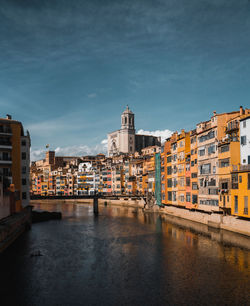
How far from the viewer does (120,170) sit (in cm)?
15788

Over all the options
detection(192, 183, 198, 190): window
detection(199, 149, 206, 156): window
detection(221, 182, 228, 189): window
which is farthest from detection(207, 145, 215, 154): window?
detection(192, 183, 198, 190): window

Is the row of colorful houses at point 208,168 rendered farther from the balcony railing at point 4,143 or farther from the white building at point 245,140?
the balcony railing at point 4,143

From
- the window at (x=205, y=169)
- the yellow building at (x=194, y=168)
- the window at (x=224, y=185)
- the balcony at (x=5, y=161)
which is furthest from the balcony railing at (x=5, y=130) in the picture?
the window at (x=224, y=185)

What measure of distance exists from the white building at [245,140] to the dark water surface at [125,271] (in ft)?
47.9

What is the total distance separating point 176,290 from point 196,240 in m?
24.9

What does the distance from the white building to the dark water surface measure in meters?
14.6

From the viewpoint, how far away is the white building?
190 ft

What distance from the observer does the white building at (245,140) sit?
2276 inches

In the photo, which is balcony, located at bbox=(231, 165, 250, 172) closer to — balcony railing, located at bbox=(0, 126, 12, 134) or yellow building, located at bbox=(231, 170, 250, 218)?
yellow building, located at bbox=(231, 170, 250, 218)

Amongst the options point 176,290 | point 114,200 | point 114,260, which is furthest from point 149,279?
point 114,200

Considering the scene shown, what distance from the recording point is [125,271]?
39844 mm

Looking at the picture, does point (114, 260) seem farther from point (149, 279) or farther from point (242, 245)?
point (242, 245)

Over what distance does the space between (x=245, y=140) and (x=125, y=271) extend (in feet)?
103

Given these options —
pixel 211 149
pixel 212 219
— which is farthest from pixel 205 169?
pixel 212 219
